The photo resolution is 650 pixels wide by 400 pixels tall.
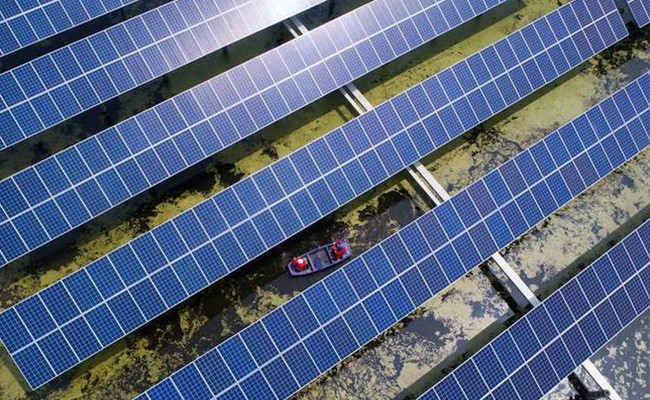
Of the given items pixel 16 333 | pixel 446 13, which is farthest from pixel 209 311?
pixel 446 13

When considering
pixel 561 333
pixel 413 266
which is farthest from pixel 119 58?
pixel 561 333

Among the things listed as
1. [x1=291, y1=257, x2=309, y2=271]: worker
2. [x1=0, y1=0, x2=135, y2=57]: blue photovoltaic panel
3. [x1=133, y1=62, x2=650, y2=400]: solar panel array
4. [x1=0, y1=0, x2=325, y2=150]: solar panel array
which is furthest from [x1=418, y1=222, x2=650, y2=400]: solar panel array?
[x1=0, y1=0, x2=135, y2=57]: blue photovoltaic panel

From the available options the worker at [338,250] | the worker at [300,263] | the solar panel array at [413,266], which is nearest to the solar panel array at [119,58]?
the worker at [300,263]

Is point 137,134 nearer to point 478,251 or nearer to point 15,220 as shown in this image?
point 15,220

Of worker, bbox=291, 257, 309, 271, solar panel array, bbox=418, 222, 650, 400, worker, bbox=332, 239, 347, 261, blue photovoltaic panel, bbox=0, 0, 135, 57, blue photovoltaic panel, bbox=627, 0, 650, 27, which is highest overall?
blue photovoltaic panel, bbox=0, 0, 135, 57

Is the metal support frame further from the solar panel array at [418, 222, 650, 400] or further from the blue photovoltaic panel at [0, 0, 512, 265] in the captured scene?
the blue photovoltaic panel at [0, 0, 512, 265]

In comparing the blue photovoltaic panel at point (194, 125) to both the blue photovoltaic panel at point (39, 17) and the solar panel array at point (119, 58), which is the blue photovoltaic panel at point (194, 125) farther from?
the blue photovoltaic panel at point (39, 17)
